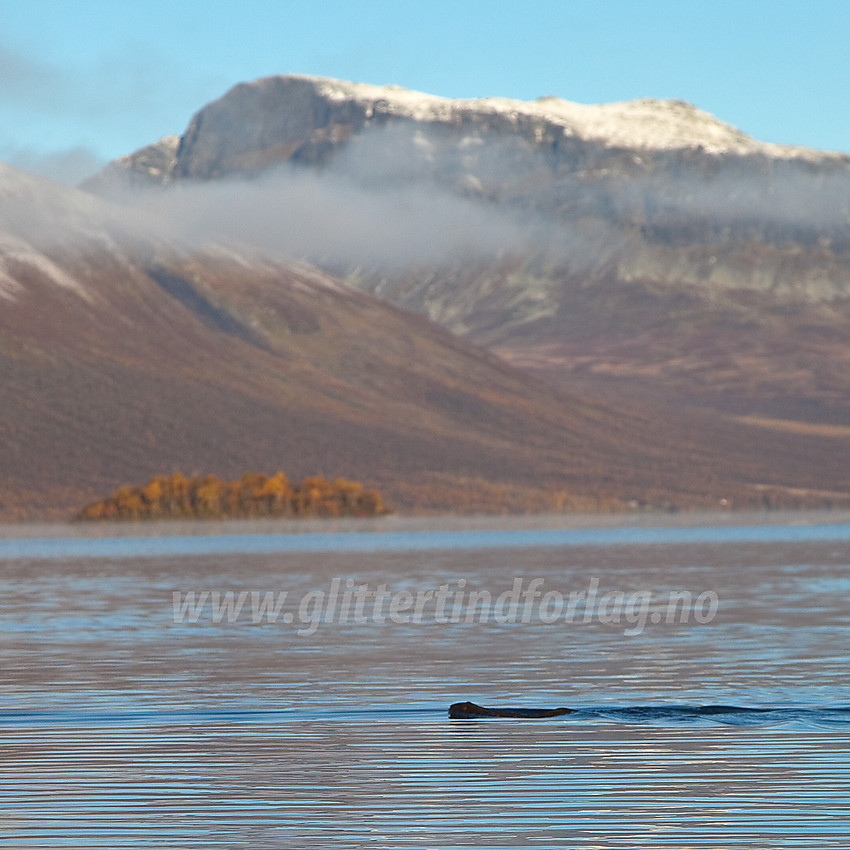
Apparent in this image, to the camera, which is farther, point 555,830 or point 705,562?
point 705,562

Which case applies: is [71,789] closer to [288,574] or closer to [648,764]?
[648,764]

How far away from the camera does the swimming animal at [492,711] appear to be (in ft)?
83.9

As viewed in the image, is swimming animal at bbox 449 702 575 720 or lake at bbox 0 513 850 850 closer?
lake at bbox 0 513 850 850

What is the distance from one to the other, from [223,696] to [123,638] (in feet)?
44.7

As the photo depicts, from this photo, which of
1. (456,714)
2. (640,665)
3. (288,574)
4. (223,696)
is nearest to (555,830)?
(456,714)

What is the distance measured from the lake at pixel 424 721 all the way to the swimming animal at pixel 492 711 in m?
0.24

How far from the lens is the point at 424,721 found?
25.9 m

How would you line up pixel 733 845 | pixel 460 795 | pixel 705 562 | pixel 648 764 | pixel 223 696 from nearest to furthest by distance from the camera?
pixel 733 845 → pixel 460 795 → pixel 648 764 → pixel 223 696 → pixel 705 562

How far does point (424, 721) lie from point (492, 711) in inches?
41.3

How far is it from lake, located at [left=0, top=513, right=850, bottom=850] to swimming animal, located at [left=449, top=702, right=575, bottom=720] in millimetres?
235

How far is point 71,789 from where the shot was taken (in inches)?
800

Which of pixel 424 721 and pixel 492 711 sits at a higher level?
pixel 492 711

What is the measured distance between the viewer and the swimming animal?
83.9 feet

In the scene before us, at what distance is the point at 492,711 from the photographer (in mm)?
25953
